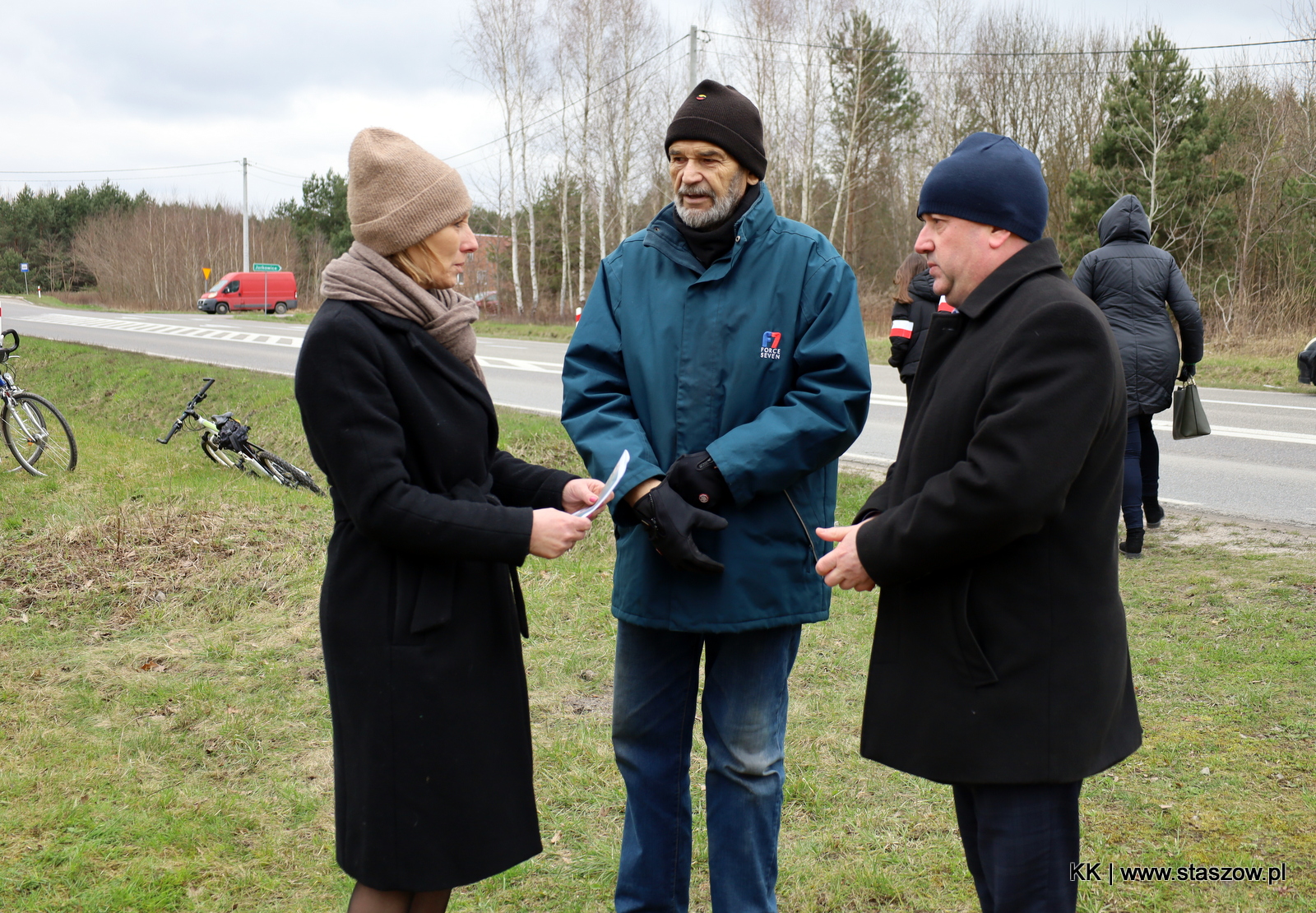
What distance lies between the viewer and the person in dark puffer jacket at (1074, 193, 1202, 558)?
6074 millimetres

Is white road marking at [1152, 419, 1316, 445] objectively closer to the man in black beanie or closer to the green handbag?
the green handbag

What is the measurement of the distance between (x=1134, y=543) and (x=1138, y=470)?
1.47 ft

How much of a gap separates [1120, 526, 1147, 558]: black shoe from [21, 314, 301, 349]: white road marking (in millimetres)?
16708

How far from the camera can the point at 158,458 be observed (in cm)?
950

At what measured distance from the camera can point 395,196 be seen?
2.08 meters

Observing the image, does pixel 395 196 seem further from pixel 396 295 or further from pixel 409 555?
pixel 409 555

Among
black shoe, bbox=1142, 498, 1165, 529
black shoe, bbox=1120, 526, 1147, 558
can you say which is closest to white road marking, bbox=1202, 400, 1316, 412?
black shoe, bbox=1142, 498, 1165, 529

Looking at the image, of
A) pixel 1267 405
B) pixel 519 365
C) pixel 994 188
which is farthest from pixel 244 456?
pixel 1267 405

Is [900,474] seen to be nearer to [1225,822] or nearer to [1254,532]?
[1225,822]

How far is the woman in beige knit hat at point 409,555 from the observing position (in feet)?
6.41

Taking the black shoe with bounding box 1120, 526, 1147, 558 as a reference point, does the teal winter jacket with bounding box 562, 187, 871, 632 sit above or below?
above

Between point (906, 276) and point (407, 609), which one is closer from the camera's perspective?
point (407, 609)

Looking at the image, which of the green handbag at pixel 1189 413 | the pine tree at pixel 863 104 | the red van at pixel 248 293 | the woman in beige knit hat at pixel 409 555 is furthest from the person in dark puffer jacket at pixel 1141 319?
the red van at pixel 248 293

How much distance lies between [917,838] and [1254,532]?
4688 mm
